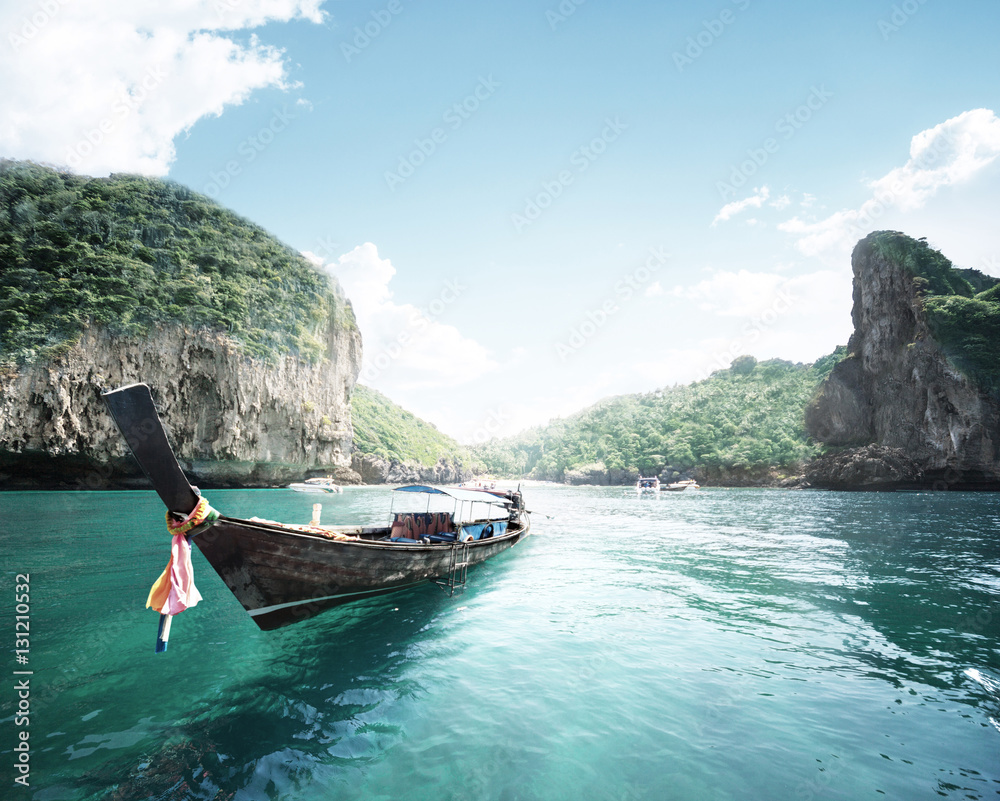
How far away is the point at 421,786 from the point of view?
13.3 feet

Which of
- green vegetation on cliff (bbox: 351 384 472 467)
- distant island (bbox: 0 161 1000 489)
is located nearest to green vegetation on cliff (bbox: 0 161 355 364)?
distant island (bbox: 0 161 1000 489)

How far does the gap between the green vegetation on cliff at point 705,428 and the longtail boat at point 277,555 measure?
64792mm

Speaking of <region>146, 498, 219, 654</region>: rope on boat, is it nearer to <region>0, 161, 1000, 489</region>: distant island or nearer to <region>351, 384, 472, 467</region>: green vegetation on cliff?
<region>0, 161, 1000, 489</region>: distant island

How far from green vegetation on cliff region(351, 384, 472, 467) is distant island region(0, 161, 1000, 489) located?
63.9 feet

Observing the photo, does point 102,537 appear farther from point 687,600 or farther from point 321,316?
point 321,316

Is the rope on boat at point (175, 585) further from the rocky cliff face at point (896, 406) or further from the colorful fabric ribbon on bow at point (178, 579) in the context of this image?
the rocky cliff face at point (896, 406)

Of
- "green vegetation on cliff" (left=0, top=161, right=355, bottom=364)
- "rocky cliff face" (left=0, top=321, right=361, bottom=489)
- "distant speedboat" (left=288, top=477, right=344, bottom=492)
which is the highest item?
"green vegetation on cliff" (left=0, top=161, right=355, bottom=364)

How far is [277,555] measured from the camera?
707 cm

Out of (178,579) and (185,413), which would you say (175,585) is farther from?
(185,413)

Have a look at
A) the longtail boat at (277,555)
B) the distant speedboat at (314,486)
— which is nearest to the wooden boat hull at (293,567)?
the longtail boat at (277,555)

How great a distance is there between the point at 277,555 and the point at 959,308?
61.6m

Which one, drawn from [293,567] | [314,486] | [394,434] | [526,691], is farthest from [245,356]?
[394,434]

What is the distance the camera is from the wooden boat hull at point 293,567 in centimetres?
661

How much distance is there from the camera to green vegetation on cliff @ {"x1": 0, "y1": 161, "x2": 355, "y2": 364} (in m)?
30.0
